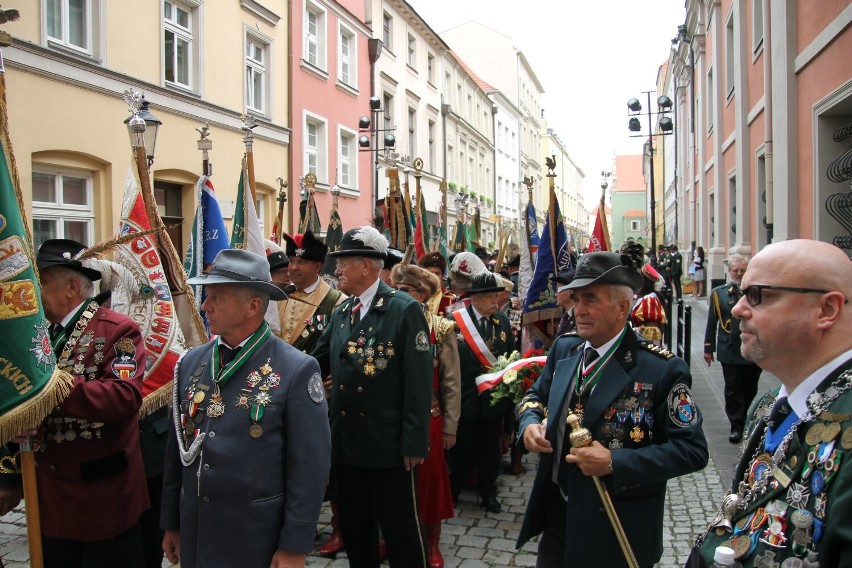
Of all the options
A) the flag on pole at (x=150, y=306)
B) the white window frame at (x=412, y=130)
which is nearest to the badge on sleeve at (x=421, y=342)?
the flag on pole at (x=150, y=306)

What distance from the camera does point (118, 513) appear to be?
136 inches

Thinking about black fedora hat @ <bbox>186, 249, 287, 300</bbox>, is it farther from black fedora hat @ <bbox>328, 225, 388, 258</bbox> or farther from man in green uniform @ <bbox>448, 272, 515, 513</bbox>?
man in green uniform @ <bbox>448, 272, 515, 513</bbox>

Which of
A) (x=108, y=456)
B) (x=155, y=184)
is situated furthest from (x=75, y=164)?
(x=108, y=456)

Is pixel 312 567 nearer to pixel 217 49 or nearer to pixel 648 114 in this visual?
pixel 217 49

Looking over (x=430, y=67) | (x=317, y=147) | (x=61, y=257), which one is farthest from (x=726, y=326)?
(x=430, y=67)

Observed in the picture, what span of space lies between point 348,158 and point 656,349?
19520mm

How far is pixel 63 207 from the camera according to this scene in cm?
1102

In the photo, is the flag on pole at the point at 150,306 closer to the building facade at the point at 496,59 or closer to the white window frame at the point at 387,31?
the white window frame at the point at 387,31

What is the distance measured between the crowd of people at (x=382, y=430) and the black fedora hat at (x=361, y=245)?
14mm

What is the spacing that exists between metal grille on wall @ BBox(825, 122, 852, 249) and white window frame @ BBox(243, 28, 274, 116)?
1183 cm

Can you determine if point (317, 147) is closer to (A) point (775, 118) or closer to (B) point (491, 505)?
(A) point (775, 118)

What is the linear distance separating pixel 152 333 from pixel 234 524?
5.99 ft

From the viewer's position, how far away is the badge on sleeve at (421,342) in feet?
13.3

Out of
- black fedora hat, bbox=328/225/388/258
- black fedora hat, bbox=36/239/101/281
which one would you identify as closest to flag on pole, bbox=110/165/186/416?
black fedora hat, bbox=36/239/101/281
